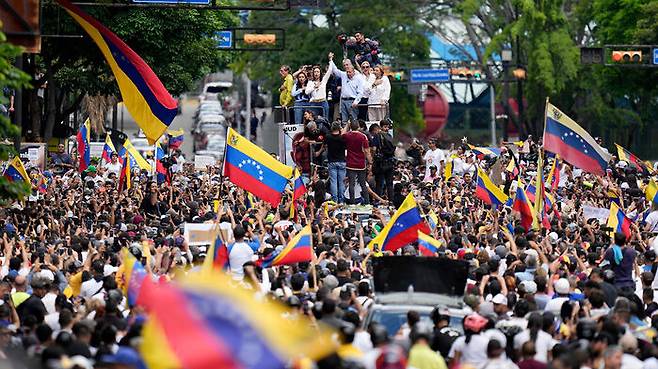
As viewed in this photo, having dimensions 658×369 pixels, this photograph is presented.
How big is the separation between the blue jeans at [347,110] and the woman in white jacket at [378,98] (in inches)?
13.9

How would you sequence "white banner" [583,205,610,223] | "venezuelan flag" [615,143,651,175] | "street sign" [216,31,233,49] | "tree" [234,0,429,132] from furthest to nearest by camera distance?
"tree" [234,0,429,132], "street sign" [216,31,233,49], "venezuelan flag" [615,143,651,175], "white banner" [583,205,610,223]

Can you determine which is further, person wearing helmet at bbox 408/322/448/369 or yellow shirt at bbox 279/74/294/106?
yellow shirt at bbox 279/74/294/106

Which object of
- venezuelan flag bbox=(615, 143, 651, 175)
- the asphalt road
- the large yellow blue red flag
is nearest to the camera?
the large yellow blue red flag

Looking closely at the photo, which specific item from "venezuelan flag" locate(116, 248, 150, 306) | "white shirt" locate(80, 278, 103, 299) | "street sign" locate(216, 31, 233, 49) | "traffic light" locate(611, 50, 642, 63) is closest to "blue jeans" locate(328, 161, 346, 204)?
"white shirt" locate(80, 278, 103, 299)

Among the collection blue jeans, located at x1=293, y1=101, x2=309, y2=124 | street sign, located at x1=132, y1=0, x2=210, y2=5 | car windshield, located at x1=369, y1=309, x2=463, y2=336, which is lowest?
car windshield, located at x1=369, y1=309, x2=463, y2=336

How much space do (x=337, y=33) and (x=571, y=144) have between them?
147 feet

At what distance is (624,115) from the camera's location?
2808 inches

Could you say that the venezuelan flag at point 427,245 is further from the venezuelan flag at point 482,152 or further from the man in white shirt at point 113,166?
the venezuelan flag at point 482,152

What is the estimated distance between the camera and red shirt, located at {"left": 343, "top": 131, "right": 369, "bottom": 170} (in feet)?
89.4

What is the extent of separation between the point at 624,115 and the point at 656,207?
47.4m

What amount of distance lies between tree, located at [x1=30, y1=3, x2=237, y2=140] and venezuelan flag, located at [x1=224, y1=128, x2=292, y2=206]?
16.5m

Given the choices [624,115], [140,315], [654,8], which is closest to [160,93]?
[140,315]

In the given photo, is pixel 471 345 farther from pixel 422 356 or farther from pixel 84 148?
pixel 84 148

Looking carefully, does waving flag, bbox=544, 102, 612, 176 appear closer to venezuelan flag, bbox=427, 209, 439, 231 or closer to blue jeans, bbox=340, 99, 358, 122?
venezuelan flag, bbox=427, 209, 439, 231
